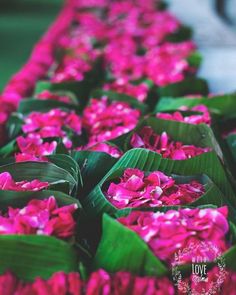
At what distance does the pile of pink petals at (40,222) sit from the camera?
0.84 meters

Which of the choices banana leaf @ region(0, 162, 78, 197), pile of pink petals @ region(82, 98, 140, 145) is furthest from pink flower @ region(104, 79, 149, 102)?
banana leaf @ region(0, 162, 78, 197)

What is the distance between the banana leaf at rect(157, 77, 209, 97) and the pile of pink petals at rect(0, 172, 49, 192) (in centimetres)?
101

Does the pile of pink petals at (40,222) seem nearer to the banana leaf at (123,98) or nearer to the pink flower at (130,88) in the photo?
the banana leaf at (123,98)

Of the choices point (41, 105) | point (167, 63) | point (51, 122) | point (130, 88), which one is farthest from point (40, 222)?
point (167, 63)

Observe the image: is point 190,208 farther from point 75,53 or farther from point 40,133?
point 75,53

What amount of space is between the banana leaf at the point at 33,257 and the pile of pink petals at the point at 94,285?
0.11 feet

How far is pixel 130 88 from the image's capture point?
1.97 metres

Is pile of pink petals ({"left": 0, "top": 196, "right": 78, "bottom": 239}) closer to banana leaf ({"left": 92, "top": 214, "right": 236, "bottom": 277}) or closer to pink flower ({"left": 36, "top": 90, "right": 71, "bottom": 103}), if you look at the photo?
banana leaf ({"left": 92, "top": 214, "right": 236, "bottom": 277})

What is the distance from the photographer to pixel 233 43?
271cm

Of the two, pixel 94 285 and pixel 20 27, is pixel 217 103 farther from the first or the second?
pixel 20 27

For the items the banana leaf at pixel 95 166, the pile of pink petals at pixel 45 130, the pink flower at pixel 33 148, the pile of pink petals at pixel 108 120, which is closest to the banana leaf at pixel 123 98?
the pile of pink petals at pixel 108 120

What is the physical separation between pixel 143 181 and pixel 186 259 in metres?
0.24

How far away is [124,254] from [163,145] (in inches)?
20.1

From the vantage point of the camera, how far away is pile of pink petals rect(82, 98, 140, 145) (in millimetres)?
1473
